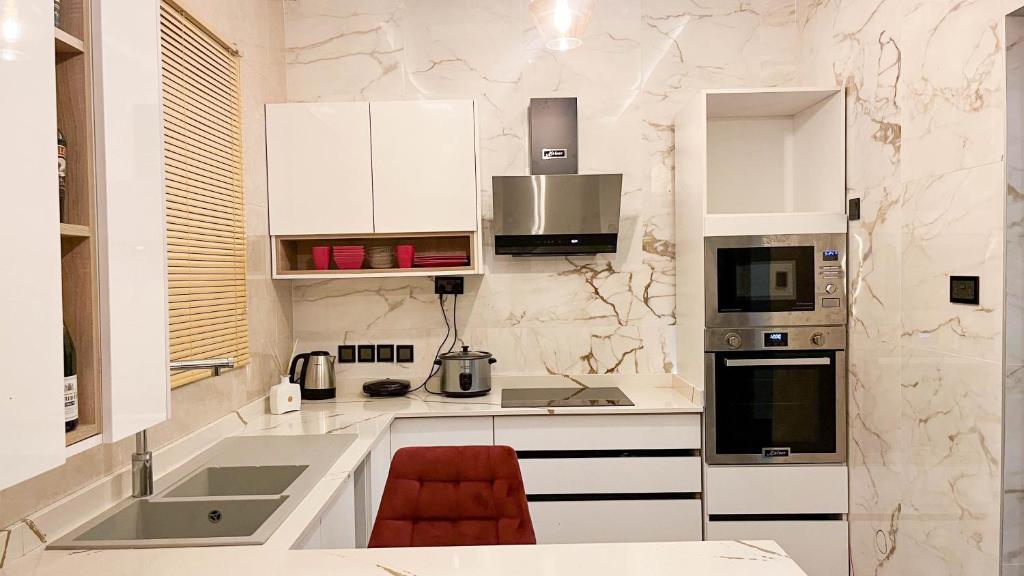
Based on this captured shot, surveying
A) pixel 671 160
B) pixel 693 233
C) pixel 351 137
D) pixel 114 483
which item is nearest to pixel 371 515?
pixel 114 483

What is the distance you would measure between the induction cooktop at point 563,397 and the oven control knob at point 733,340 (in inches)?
19.2

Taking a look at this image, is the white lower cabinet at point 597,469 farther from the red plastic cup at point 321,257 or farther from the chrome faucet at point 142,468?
the chrome faucet at point 142,468

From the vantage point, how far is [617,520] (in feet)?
9.57

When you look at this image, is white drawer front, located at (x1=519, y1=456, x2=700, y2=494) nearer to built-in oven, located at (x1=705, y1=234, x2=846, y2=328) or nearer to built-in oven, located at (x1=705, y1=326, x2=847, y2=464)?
built-in oven, located at (x1=705, y1=326, x2=847, y2=464)

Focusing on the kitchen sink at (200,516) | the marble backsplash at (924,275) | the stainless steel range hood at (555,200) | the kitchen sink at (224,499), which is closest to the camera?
the kitchen sink at (224,499)

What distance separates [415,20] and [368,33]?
241mm

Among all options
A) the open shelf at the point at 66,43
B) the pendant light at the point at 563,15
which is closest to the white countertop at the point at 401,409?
the open shelf at the point at 66,43

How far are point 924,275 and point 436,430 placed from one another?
1.91 metres

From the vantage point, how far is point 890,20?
8.07 ft

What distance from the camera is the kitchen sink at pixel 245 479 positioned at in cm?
212

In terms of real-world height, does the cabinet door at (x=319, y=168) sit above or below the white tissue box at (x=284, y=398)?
above

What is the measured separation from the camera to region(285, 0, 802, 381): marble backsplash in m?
3.40

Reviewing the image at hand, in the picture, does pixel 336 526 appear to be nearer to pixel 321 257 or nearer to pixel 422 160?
pixel 321 257

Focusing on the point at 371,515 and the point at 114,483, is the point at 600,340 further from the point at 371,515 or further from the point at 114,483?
the point at 114,483
